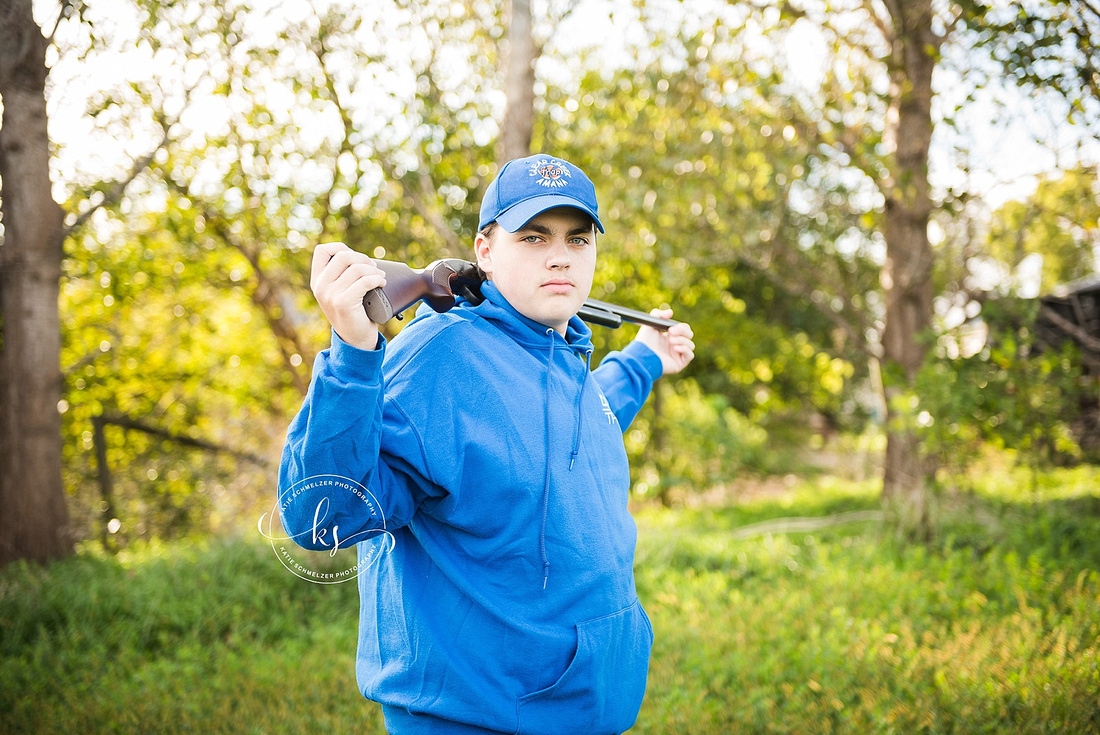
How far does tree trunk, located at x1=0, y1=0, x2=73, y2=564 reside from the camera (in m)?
6.09

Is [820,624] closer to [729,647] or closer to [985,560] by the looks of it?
[729,647]

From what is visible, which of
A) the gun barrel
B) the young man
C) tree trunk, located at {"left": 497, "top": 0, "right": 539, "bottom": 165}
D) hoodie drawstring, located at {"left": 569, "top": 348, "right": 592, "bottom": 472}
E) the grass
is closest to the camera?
the young man

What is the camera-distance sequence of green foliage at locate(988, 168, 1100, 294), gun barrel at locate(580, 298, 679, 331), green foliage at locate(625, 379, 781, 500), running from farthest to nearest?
green foliage at locate(625, 379, 781, 500)
green foliage at locate(988, 168, 1100, 294)
gun barrel at locate(580, 298, 679, 331)

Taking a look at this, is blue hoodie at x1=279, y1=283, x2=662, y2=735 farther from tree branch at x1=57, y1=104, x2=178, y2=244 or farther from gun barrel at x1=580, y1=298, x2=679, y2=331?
tree branch at x1=57, y1=104, x2=178, y2=244

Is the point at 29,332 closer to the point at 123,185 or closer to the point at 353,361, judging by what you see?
the point at 123,185

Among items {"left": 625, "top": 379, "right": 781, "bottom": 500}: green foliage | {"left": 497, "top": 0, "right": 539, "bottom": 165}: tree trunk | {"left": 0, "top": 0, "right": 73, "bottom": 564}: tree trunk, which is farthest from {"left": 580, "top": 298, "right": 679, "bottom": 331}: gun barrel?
{"left": 625, "top": 379, "right": 781, "bottom": 500}: green foliage

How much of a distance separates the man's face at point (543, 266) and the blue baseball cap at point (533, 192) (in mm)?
38

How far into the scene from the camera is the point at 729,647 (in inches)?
182

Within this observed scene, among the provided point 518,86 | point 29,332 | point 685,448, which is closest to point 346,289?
point 518,86

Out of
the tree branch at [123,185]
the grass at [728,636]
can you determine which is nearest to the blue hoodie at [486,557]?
the grass at [728,636]

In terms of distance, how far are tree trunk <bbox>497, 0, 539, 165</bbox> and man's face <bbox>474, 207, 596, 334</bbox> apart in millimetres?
3887

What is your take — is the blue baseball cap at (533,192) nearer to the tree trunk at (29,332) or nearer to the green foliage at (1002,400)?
the green foliage at (1002,400)

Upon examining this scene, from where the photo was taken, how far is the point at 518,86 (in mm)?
5672

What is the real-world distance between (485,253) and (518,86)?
4.05 meters
